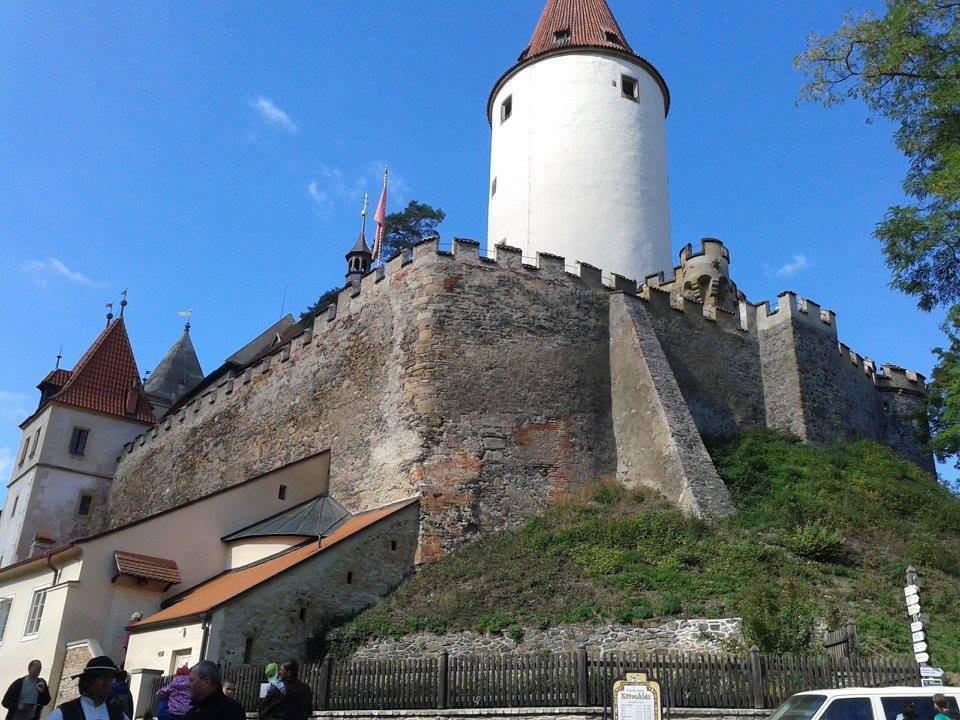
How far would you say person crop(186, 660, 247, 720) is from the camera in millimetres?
6016

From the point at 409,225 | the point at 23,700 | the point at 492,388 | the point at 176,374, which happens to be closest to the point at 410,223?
the point at 409,225

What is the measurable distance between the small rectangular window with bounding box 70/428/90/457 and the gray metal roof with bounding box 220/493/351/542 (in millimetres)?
18229

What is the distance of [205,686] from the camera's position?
608 cm

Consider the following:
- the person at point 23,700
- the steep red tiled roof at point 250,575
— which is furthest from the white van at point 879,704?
the steep red tiled roof at point 250,575

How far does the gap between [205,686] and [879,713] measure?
20.3 feet

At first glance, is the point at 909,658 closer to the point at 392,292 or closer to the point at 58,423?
the point at 392,292

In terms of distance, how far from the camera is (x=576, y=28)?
35.8 m

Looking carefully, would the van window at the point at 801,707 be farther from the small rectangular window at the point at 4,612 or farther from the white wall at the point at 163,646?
the small rectangular window at the point at 4,612

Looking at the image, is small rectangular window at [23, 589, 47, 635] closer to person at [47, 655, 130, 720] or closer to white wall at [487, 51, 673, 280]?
person at [47, 655, 130, 720]

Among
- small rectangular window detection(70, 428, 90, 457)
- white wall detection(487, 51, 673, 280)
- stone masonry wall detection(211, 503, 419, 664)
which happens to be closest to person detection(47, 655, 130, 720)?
stone masonry wall detection(211, 503, 419, 664)

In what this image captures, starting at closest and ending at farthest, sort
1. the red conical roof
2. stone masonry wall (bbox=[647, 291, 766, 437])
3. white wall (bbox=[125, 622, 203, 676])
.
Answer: white wall (bbox=[125, 622, 203, 676])
stone masonry wall (bbox=[647, 291, 766, 437])
the red conical roof

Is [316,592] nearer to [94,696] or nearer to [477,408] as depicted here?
[477,408]

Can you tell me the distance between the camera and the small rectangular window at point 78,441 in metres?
38.4

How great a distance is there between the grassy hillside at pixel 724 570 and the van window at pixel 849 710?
17.9 ft
